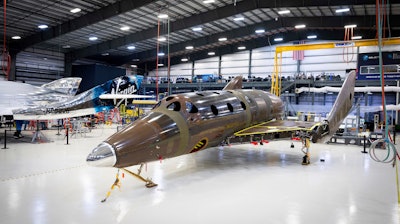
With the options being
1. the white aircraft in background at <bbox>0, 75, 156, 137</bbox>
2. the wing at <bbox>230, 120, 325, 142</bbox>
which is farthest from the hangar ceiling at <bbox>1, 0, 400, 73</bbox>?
the wing at <bbox>230, 120, 325, 142</bbox>

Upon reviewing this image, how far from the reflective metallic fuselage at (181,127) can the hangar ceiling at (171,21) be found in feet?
32.0

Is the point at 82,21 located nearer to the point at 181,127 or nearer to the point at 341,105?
the point at 181,127

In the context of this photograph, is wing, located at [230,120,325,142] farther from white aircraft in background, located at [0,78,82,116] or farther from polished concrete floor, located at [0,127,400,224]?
white aircraft in background, located at [0,78,82,116]

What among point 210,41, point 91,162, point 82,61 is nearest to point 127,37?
point 210,41

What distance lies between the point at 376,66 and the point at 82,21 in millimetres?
27149

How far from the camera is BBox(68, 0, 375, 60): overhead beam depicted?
21.3 metres

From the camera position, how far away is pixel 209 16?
26125 millimetres

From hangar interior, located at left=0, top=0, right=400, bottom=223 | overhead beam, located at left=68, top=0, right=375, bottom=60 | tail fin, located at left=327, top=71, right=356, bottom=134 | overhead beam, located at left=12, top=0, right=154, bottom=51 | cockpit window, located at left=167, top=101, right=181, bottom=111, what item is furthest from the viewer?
overhead beam, located at left=12, top=0, right=154, bottom=51

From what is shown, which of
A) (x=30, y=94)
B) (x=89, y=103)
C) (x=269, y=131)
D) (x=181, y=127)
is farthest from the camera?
(x=89, y=103)

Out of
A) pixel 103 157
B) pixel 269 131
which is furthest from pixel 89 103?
pixel 103 157

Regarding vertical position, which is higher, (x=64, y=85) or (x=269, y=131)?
(x=64, y=85)

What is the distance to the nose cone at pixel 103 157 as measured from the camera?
19.9 feet

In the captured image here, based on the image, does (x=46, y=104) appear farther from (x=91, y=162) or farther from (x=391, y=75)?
(x=391, y=75)

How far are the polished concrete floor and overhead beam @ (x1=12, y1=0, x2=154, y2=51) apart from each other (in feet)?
44.5
